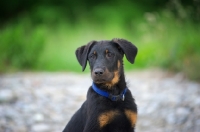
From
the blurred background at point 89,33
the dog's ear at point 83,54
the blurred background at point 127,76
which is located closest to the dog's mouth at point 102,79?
A: the dog's ear at point 83,54

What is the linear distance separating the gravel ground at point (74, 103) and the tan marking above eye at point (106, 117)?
1017 millimetres

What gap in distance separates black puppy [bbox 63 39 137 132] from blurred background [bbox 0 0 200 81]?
12.3 ft

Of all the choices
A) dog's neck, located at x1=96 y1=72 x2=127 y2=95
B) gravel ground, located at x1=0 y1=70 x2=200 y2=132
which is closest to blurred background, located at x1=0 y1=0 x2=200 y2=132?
gravel ground, located at x1=0 y1=70 x2=200 y2=132

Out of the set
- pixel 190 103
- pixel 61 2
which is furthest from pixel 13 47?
pixel 61 2

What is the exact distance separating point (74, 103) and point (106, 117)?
349 centimetres

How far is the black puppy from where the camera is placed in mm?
4777

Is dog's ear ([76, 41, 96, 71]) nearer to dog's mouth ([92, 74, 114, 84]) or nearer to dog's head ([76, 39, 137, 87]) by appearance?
dog's head ([76, 39, 137, 87])

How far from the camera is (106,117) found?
4754 millimetres

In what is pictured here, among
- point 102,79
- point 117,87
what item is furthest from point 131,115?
point 102,79

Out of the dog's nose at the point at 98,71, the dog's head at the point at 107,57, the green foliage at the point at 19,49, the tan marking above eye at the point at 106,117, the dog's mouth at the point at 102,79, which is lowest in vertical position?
the tan marking above eye at the point at 106,117

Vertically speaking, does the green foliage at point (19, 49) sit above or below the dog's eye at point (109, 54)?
above

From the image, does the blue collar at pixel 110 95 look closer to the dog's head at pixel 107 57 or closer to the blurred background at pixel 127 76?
the dog's head at pixel 107 57

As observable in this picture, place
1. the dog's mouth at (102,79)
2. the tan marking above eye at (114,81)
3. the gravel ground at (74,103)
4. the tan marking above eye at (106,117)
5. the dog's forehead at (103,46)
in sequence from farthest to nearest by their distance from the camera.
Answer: the gravel ground at (74,103) < the dog's forehead at (103,46) < the tan marking above eye at (114,81) < the dog's mouth at (102,79) < the tan marking above eye at (106,117)

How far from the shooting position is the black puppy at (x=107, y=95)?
4777mm
